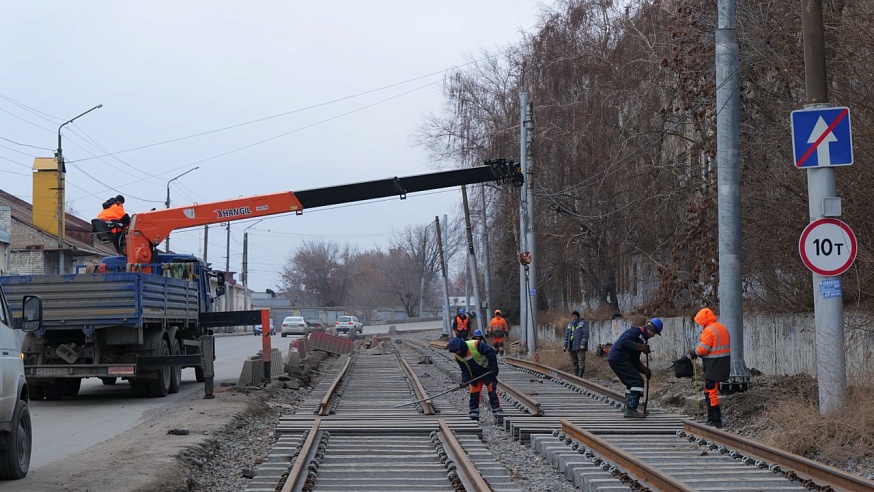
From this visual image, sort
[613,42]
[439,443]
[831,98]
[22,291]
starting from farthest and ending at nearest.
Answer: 1. [613,42]
2. [22,291]
3. [831,98]
4. [439,443]

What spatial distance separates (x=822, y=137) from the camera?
11891 millimetres

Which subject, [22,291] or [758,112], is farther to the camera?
[758,112]

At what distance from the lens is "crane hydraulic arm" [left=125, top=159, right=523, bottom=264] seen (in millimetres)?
20375

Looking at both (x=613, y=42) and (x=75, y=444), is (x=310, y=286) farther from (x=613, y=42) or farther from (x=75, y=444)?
(x=75, y=444)

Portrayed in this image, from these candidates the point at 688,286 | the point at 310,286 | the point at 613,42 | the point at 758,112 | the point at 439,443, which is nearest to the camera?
the point at 439,443

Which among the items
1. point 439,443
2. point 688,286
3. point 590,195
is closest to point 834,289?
point 439,443

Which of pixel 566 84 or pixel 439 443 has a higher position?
pixel 566 84

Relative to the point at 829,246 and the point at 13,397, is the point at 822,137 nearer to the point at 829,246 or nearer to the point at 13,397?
the point at 829,246

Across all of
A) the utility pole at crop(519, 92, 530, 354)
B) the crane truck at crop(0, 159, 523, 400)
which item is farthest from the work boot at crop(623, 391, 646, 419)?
the utility pole at crop(519, 92, 530, 354)

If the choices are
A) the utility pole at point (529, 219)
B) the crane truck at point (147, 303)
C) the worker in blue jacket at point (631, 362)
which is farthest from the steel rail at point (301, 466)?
the utility pole at point (529, 219)

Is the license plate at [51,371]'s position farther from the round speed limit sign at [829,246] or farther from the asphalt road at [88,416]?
the round speed limit sign at [829,246]

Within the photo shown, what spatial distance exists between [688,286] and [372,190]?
816 centimetres

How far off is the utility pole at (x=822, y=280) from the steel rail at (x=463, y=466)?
14.6ft

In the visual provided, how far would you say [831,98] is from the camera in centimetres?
1467
